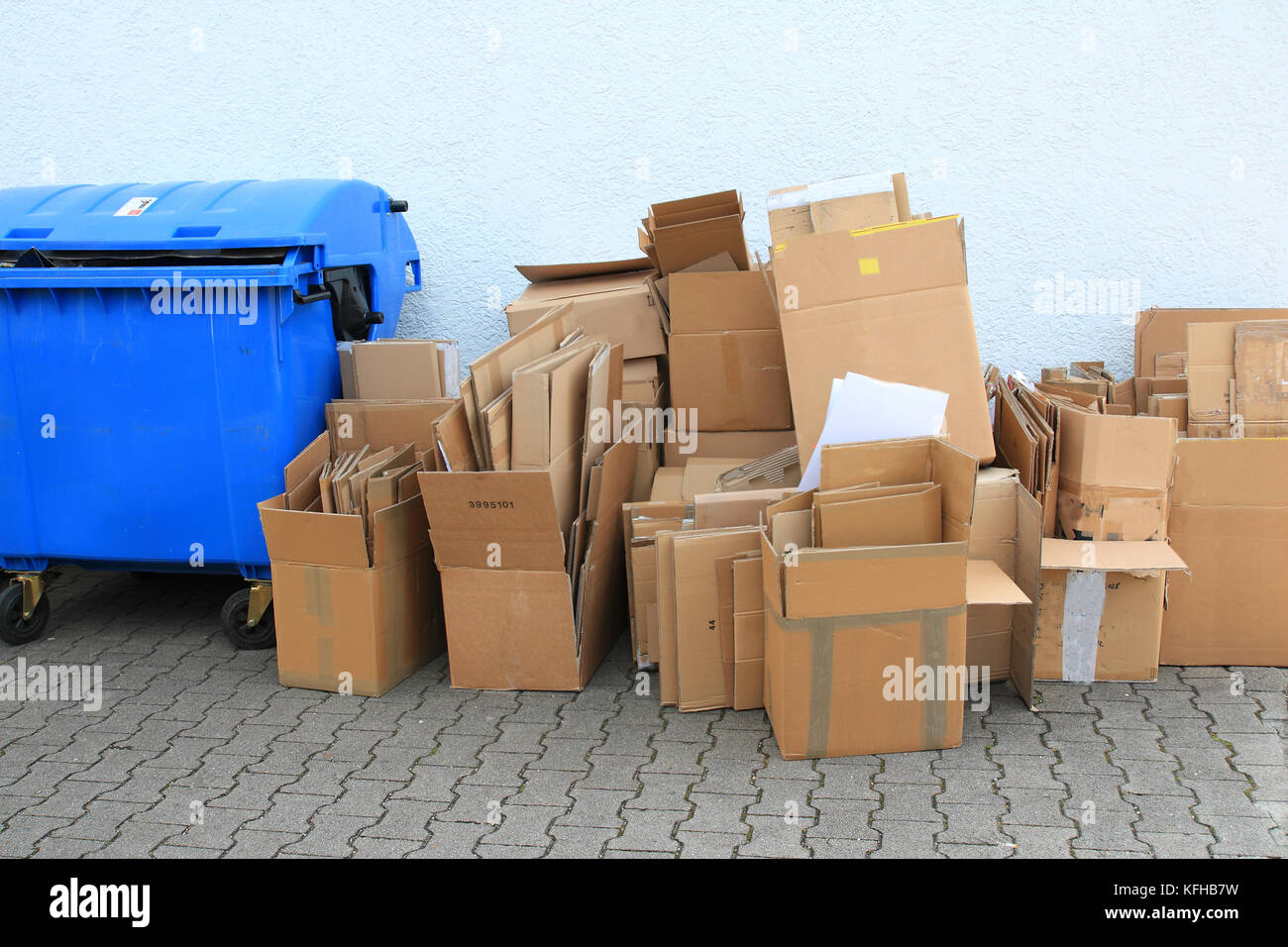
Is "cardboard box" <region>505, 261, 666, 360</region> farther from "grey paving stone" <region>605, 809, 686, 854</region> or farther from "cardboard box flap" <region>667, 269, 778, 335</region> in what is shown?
"grey paving stone" <region>605, 809, 686, 854</region>

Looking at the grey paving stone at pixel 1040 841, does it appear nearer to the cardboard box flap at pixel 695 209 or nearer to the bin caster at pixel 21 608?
the cardboard box flap at pixel 695 209

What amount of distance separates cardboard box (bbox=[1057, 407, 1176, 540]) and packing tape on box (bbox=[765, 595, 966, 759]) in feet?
2.69

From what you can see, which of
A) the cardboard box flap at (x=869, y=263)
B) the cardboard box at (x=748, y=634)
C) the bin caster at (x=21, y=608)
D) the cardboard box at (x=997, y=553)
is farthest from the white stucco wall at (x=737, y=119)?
the cardboard box at (x=748, y=634)

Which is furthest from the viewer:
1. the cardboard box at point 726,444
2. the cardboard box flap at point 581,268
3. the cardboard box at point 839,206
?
the cardboard box flap at point 581,268

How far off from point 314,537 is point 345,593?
221 mm

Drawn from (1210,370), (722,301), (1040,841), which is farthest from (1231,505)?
(722,301)

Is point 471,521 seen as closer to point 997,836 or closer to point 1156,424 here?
point 997,836

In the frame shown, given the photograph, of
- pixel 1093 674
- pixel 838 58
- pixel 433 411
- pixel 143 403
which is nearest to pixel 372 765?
pixel 433 411

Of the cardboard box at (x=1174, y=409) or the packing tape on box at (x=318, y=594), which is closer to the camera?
the packing tape on box at (x=318, y=594)

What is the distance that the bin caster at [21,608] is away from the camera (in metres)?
4.15

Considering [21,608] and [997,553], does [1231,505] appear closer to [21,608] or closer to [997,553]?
[997,553]

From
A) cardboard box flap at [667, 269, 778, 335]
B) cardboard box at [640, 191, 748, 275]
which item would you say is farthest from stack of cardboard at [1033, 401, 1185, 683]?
cardboard box at [640, 191, 748, 275]

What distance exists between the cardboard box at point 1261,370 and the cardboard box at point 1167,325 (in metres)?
0.93

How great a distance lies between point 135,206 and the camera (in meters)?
4.05
